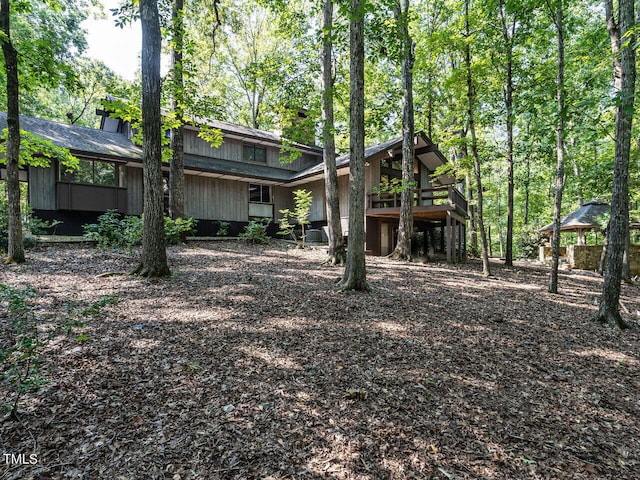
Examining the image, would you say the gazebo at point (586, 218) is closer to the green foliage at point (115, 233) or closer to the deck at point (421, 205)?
the deck at point (421, 205)

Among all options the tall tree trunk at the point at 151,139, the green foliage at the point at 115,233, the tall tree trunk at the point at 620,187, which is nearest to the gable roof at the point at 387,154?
the green foliage at the point at 115,233

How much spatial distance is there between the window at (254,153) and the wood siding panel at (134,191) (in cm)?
596

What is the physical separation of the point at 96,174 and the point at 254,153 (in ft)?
27.2

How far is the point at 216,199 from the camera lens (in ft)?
55.5

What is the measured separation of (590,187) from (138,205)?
721 inches

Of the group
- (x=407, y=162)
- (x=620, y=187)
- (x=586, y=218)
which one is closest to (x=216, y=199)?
(x=407, y=162)

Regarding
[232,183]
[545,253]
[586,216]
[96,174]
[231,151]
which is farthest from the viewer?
[545,253]

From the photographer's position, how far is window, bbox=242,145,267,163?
61.5 ft

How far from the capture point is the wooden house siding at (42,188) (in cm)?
1228

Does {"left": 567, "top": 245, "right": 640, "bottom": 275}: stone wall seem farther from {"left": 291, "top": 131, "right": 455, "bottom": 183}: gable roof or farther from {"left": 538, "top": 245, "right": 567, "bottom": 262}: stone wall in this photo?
{"left": 291, "top": 131, "right": 455, "bottom": 183}: gable roof

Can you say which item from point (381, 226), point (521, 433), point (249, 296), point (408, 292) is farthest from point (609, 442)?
point (381, 226)

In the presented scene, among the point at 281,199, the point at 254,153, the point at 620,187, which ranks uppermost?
the point at 254,153

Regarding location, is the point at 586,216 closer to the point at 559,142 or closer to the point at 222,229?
the point at 559,142

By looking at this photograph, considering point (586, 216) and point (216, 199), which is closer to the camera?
point (216, 199)
